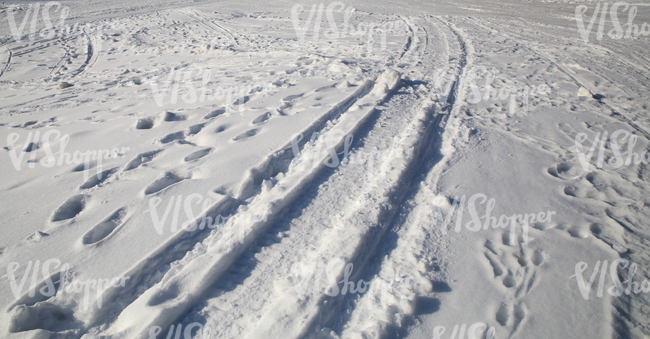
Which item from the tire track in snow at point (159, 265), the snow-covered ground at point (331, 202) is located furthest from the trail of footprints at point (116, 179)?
the tire track in snow at point (159, 265)

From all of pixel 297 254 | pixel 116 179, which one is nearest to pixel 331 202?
pixel 297 254

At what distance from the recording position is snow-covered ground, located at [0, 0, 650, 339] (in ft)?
5.78

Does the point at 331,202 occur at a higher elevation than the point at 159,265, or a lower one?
higher

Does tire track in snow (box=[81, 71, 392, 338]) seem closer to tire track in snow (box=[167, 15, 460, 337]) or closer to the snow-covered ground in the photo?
the snow-covered ground

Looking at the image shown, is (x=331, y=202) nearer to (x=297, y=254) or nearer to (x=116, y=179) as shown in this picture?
(x=297, y=254)

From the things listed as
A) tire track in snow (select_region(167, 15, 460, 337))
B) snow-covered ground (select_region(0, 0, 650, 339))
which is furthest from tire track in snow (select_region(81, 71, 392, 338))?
tire track in snow (select_region(167, 15, 460, 337))

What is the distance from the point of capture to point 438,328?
1.68 meters

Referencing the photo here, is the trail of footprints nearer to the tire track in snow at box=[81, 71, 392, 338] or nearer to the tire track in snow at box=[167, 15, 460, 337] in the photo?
the tire track in snow at box=[81, 71, 392, 338]

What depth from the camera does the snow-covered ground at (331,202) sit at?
69.3 inches

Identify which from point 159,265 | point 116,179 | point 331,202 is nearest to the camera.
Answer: point 159,265

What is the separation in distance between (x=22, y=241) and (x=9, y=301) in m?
0.51

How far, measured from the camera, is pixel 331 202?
252cm

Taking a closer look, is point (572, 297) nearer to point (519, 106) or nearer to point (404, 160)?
point (404, 160)

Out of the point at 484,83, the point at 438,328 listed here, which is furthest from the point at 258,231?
the point at 484,83
